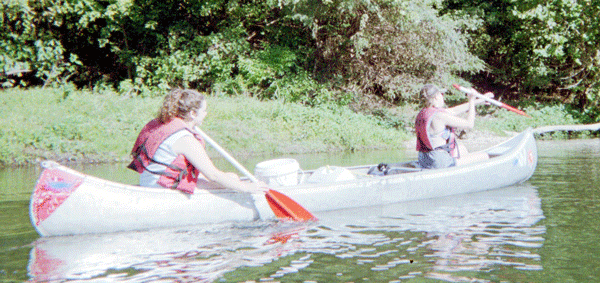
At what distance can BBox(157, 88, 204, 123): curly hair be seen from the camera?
479 centimetres

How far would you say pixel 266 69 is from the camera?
610 inches

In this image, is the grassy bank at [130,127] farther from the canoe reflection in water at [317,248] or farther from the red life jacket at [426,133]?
the canoe reflection in water at [317,248]

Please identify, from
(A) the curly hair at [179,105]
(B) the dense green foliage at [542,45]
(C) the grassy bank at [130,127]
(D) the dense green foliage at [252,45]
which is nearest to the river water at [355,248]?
(A) the curly hair at [179,105]

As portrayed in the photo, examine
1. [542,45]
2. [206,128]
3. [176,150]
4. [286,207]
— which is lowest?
[286,207]

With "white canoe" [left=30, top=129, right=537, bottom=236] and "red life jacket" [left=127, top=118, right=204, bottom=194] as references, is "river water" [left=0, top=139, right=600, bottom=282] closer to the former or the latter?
"white canoe" [left=30, top=129, right=537, bottom=236]

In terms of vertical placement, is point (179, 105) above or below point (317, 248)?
above

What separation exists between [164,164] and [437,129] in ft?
9.43

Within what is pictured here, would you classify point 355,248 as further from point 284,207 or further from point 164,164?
point 164,164

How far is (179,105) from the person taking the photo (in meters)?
4.80

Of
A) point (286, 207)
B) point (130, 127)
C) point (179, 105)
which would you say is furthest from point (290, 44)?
point (179, 105)

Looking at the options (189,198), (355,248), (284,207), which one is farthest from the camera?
(284,207)

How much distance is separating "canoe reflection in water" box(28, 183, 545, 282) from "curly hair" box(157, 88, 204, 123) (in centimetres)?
92

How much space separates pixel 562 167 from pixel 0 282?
24.8 ft

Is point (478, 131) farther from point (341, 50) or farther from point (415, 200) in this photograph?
point (415, 200)
